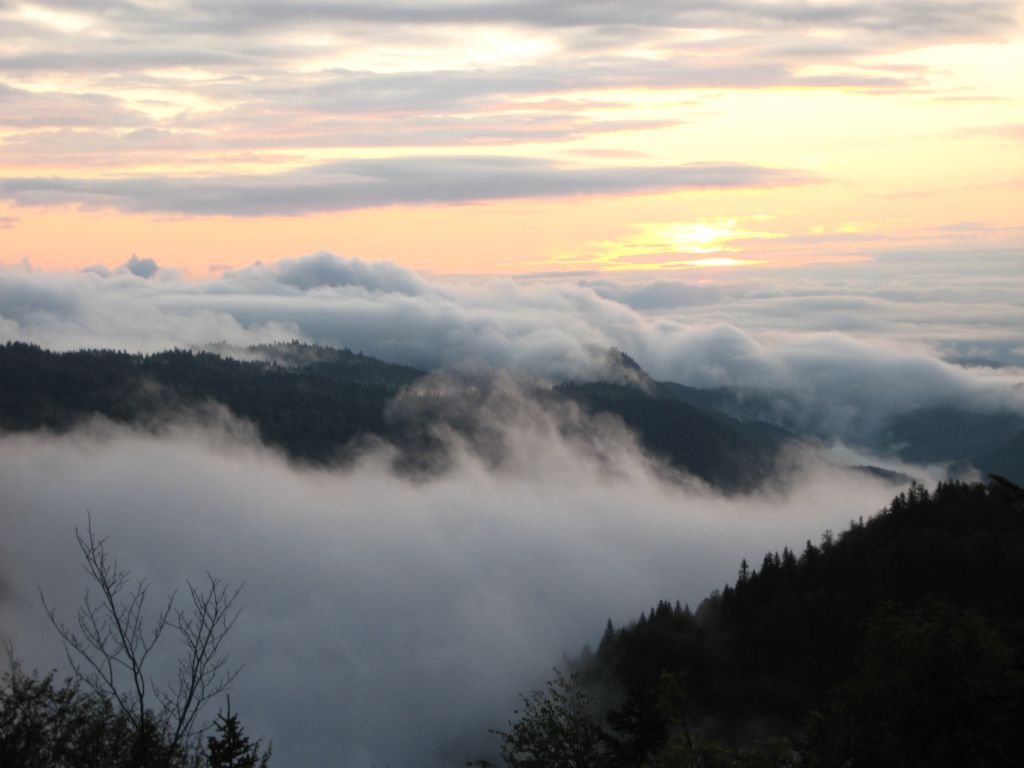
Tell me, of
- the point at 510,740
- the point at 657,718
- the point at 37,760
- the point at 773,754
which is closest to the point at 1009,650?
the point at 773,754

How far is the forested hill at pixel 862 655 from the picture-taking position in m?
42.8

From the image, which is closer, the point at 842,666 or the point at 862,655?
the point at 862,655

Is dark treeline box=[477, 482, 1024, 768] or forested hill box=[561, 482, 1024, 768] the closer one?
forested hill box=[561, 482, 1024, 768]

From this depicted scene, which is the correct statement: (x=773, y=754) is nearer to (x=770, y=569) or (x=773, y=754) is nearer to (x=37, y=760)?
(x=37, y=760)

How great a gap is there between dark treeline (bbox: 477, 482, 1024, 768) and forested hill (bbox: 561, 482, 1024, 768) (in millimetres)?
100

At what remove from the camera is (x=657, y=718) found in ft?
232

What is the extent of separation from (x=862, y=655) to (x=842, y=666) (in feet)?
262

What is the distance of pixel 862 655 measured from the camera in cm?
8219

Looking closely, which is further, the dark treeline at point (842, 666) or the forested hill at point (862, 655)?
the dark treeline at point (842, 666)

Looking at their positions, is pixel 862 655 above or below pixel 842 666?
below

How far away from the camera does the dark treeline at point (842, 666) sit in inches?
1692

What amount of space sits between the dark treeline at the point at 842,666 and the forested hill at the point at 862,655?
100mm

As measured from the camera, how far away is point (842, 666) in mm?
156875

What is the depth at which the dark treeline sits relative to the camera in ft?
141
